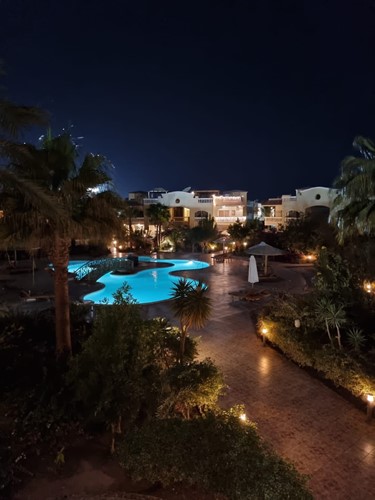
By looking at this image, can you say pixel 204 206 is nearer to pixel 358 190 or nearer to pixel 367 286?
pixel 358 190

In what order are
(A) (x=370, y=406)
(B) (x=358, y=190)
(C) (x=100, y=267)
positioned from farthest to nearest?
(C) (x=100, y=267) < (B) (x=358, y=190) < (A) (x=370, y=406)

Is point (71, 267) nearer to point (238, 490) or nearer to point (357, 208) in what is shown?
point (357, 208)

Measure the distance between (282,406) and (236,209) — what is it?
48700 mm

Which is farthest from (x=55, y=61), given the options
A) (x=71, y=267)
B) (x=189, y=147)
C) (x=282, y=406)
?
(x=189, y=147)

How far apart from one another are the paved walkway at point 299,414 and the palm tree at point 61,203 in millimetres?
4273

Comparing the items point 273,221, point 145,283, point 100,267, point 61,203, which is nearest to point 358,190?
point 61,203

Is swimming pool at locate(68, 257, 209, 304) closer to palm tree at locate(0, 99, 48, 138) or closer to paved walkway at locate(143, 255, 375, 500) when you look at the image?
paved walkway at locate(143, 255, 375, 500)

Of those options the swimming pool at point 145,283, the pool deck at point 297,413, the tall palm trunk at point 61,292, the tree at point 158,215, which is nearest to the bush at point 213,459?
the pool deck at point 297,413

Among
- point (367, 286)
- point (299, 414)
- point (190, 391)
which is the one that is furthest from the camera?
point (367, 286)

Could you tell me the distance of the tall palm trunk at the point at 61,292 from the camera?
752 centimetres

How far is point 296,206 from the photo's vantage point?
158 ft

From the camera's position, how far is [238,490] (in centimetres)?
356

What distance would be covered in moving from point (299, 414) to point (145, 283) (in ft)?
54.1

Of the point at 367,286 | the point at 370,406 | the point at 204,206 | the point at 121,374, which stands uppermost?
the point at 204,206
